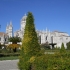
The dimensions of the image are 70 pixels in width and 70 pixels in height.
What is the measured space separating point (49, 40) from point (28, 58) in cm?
9400

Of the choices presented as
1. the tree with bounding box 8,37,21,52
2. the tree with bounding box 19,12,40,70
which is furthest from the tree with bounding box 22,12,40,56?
the tree with bounding box 8,37,21,52

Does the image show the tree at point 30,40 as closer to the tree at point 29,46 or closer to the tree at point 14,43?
the tree at point 29,46

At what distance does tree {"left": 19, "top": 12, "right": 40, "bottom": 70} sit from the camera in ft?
39.3

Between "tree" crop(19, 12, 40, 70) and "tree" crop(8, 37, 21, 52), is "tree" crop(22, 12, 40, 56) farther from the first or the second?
"tree" crop(8, 37, 21, 52)

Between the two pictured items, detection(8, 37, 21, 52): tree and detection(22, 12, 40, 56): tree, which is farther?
detection(8, 37, 21, 52): tree

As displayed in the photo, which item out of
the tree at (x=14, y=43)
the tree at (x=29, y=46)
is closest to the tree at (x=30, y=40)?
the tree at (x=29, y=46)

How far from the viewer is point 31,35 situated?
1246 cm

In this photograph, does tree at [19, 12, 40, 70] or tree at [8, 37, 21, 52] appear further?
tree at [8, 37, 21, 52]

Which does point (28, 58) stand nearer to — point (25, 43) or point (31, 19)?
point (25, 43)

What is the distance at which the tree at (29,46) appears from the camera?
471 inches

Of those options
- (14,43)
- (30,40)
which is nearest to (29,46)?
(30,40)

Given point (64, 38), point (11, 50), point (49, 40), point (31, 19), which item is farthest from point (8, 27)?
point (31, 19)

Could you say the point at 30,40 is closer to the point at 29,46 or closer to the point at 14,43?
the point at 29,46

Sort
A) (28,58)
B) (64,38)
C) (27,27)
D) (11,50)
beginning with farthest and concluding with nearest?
(64,38), (11,50), (27,27), (28,58)
